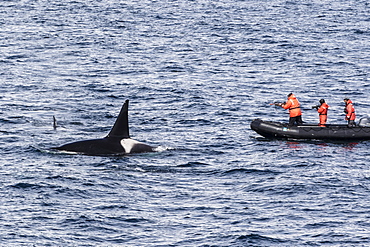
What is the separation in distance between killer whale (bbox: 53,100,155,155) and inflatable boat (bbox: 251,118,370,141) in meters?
7.63

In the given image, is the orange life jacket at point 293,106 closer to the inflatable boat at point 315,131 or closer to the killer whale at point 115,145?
the inflatable boat at point 315,131

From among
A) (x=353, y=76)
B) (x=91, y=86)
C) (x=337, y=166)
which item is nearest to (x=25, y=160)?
(x=337, y=166)

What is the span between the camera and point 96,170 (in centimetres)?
3403

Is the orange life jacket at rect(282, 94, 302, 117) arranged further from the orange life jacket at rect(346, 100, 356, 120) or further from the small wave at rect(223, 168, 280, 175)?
the small wave at rect(223, 168, 280, 175)

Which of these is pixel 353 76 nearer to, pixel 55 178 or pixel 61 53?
pixel 61 53

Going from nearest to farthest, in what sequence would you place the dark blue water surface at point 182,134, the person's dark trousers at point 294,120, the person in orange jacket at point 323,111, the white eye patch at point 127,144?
1. the dark blue water surface at point 182,134
2. the white eye patch at point 127,144
3. the person in orange jacket at point 323,111
4. the person's dark trousers at point 294,120

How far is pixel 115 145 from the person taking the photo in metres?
36.4

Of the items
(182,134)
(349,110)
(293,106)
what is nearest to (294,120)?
(293,106)

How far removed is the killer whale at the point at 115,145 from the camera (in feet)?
119

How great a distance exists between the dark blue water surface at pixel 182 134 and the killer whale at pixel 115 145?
0.52 meters

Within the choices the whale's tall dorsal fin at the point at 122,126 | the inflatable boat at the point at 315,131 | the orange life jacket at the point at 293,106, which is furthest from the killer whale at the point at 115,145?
the orange life jacket at the point at 293,106

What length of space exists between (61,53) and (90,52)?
3073mm

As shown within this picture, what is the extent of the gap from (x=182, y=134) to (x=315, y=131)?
743 centimetres

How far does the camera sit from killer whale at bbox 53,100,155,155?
119 ft
